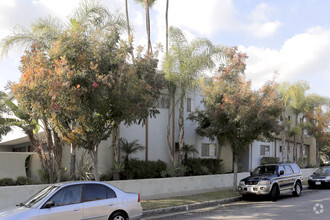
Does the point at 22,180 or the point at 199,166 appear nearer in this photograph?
the point at 22,180

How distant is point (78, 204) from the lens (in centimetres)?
784

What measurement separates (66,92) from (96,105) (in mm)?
1110


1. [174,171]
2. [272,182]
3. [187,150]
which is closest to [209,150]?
[187,150]

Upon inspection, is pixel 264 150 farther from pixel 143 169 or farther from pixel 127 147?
pixel 127 147

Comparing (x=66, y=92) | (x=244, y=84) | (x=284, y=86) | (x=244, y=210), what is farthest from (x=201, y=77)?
(x=284, y=86)

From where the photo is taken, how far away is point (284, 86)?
26875 mm

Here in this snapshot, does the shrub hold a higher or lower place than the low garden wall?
higher

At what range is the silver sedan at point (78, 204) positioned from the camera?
23.8ft

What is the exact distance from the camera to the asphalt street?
418 inches

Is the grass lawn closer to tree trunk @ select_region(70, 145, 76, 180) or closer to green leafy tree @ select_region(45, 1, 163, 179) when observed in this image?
green leafy tree @ select_region(45, 1, 163, 179)

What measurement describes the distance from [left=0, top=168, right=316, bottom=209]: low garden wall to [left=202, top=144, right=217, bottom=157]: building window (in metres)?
3.44

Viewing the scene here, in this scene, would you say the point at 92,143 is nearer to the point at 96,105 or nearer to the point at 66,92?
the point at 96,105

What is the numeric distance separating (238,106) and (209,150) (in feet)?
28.4

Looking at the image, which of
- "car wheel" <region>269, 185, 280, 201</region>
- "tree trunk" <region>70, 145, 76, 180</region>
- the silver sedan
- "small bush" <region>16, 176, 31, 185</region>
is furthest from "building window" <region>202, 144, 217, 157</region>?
the silver sedan
